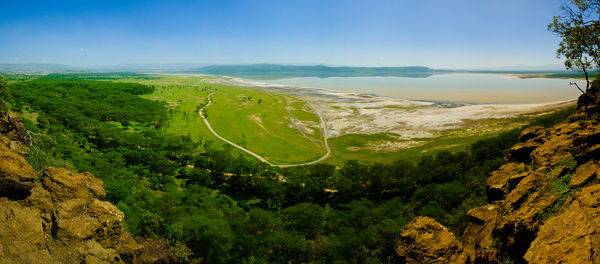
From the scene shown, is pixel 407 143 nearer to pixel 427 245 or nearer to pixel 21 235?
pixel 427 245

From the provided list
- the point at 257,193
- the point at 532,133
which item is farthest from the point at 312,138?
the point at 532,133

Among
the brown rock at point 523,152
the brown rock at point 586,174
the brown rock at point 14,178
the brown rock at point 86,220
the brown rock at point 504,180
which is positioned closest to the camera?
the brown rock at point 586,174

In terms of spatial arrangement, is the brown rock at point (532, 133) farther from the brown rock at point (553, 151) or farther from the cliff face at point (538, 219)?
the brown rock at point (553, 151)

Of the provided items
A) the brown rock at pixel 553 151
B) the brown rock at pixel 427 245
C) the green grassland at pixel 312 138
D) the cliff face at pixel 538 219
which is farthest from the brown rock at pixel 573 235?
the green grassland at pixel 312 138

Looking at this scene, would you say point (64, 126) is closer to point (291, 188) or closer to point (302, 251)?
point (291, 188)

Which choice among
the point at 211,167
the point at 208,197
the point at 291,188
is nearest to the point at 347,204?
the point at 291,188

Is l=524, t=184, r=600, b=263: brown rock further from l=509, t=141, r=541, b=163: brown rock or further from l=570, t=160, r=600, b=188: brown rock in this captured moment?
l=509, t=141, r=541, b=163: brown rock
